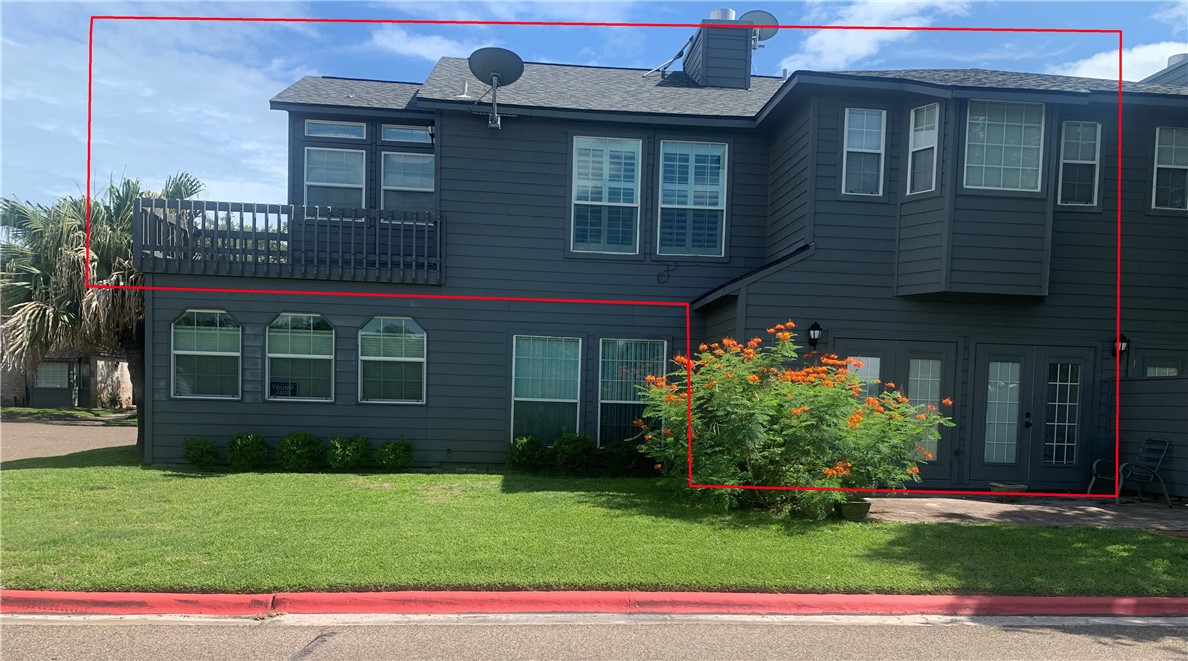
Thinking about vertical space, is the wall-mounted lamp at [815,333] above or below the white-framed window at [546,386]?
above

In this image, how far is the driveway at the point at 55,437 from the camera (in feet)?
46.2

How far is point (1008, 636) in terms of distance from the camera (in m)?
5.01

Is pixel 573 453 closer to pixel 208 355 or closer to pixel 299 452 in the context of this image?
pixel 299 452

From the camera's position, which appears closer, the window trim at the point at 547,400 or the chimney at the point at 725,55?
the window trim at the point at 547,400

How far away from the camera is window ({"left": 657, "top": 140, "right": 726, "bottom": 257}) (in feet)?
38.9

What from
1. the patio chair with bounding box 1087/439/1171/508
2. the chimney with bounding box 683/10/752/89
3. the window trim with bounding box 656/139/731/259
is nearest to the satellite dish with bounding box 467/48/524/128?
the window trim with bounding box 656/139/731/259

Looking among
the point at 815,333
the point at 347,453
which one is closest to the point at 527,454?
the point at 347,453

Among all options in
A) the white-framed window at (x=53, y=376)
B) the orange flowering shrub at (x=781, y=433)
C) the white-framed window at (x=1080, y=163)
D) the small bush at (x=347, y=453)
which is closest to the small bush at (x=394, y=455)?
the small bush at (x=347, y=453)

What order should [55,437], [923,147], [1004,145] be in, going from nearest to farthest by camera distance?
[1004,145], [923,147], [55,437]

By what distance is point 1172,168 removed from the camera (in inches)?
417

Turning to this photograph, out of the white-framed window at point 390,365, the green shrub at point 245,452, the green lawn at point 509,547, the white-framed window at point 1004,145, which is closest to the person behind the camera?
the green lawn at point 509,547

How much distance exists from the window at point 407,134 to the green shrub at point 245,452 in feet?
19.7

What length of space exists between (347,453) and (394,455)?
0.72m

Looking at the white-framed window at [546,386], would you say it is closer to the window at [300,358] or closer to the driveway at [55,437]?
the window at [300,358]
